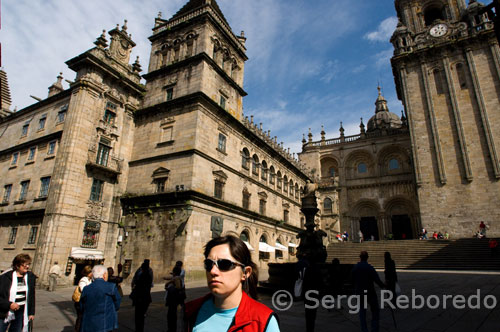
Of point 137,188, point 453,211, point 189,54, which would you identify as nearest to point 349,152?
point 453,211

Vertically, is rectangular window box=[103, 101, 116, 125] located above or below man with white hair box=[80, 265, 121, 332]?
above

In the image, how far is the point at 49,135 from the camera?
69.6ft

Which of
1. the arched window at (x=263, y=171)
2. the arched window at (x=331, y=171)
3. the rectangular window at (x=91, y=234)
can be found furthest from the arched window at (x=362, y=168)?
the rectangular window at (x=91, y=234)

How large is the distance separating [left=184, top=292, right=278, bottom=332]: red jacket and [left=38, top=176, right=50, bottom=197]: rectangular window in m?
22.2

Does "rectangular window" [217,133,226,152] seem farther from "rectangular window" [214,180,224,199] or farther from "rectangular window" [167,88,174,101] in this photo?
"rectangular window" [167,88,174,101]

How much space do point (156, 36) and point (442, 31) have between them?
3554 centimetres

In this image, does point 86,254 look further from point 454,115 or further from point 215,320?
point 454,115

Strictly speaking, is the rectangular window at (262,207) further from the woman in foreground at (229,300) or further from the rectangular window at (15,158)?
the woman in foreground at (229,300)

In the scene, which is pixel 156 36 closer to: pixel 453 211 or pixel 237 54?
pixel 237 54

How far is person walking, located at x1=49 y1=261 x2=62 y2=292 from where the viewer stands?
15.7m

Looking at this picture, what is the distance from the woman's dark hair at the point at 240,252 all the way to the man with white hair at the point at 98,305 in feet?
11.5

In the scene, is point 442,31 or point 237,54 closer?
point 237,54

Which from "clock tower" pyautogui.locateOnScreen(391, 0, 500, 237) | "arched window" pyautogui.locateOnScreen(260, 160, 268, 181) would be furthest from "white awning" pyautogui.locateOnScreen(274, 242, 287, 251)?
"clock tower" pyautogui.locateOnScreen(391, 0, 500, 237)

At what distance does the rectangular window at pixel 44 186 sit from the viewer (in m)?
19.9
